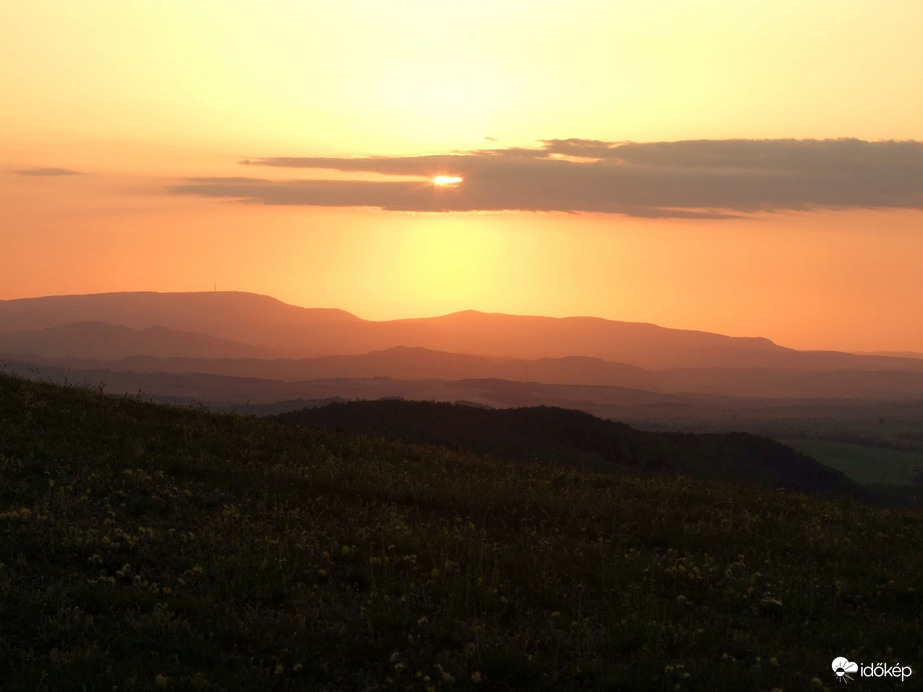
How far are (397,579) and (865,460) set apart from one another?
9360 centimetres

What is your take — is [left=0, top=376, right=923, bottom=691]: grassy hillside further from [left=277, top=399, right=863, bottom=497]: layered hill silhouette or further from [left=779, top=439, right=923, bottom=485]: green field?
[left=779, top=439, right=923, bottom=485]: green field

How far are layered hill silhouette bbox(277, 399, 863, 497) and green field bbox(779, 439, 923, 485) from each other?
30.0 metres

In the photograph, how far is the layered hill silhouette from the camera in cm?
4472

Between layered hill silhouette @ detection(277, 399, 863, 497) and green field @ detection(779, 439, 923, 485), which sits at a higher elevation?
layered hill silhouette @ detection(277, 399, 863, 497)

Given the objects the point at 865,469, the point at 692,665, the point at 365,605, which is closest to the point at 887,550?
the point at 692,665

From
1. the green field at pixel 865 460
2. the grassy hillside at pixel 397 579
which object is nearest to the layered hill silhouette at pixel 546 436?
the grassy hillside at pixel 397 579

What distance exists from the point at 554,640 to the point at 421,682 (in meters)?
1.67

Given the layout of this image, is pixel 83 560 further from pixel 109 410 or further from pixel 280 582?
pixel 109 410

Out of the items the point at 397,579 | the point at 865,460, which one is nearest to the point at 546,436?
the point at 397,579

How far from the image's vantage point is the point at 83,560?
10.2 m

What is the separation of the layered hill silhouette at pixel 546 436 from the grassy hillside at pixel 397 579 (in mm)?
27048

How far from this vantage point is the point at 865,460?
305 ft

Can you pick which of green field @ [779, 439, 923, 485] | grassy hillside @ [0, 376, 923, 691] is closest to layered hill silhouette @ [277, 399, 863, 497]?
grassy hillside @ [0, 376, 923, 691]

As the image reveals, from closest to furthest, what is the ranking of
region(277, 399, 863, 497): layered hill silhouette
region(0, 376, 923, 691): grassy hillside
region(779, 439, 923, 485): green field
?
region(0, 376, 923, 691): grassy hillside < region(277, 399, 863, 497): layered hill silhouette < region(779, 439, 923, 485): green field
